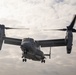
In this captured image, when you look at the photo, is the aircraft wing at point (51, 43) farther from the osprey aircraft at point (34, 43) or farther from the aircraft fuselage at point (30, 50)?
the aircraft fuselage at point (30, 50)

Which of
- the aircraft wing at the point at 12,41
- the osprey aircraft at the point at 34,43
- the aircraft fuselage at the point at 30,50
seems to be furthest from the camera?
the aircraft wing at the point at 12,41

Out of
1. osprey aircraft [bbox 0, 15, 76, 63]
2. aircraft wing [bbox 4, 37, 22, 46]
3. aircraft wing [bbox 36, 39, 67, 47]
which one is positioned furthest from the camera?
aircraft wing [bbox 4, 37, 22, 46]

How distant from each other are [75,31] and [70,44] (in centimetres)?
366

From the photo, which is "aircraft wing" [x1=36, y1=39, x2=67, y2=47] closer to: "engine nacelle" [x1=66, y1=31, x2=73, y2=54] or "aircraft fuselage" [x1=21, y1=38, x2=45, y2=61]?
"engine nacelle" [x1=66, y1=31, x2=73, y2=54]

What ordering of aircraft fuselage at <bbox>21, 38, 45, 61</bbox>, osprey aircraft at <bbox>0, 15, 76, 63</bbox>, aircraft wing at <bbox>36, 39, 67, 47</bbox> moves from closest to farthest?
1. aircraft fuselage at <bbox>21, 38, 45, 61</bbox>
2. osprey aircraft at <bbox>0, 15, 76, 63</bbox>
3. aircraft wing at <bbox>36, 39, 67, 47</bbox>

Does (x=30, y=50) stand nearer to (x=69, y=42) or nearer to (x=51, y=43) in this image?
(x=69, y=42)

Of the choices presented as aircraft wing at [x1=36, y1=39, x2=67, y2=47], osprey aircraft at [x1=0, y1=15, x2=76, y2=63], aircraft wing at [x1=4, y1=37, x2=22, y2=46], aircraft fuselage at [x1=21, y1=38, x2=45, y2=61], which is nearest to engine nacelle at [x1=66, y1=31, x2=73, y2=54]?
osprey aircraft at [x1=0, y1=15, x2=76, y2=63]

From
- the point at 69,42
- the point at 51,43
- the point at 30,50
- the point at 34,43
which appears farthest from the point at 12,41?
the point at 69,42

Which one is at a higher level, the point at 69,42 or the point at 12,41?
the point at 69,42

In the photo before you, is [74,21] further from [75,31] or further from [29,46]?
[29,46]

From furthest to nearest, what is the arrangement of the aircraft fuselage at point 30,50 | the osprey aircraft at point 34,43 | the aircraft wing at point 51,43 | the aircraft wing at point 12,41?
the aircraft wing at point 12,41 → the aircraft wing at point 51,43 → the osprey aircraft at point 34,43 → the aircraft fuselage at point 30,50

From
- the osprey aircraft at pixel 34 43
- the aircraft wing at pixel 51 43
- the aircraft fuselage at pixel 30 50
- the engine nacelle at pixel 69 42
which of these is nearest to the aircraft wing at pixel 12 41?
the osprey aircraft at pixel 34 43

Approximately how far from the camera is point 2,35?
39.5 m

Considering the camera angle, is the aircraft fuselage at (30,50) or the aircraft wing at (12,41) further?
the aircraft wing at (12,41)
